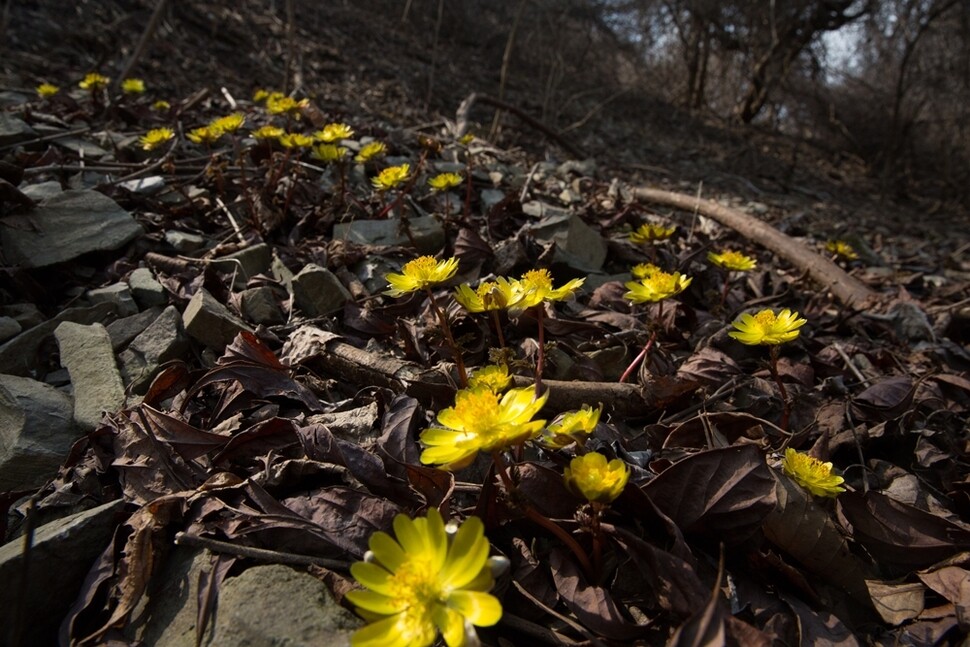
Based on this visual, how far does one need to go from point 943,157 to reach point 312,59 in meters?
9.50

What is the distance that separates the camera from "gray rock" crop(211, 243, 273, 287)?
7.22 feet

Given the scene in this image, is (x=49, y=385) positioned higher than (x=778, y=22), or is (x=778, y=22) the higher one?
Answer: (x=778, y=22)

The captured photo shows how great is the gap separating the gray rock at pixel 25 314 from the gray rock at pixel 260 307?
25.3 inches

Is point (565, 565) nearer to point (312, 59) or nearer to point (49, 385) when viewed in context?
point (49, 385)

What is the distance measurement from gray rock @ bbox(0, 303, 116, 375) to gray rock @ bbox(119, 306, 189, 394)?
0.24 m

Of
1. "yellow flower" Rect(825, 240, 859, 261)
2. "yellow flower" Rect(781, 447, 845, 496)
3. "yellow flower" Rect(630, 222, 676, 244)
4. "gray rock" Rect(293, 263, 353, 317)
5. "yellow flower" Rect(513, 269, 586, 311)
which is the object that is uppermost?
"yellow flower" Rect(825, 240, 859, 261)

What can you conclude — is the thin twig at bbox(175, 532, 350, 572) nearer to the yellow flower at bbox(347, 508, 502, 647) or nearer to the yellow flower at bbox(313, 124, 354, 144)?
the yellow flower at bbox(347, 508, 502, 647)

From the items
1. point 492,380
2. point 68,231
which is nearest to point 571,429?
point 492,380

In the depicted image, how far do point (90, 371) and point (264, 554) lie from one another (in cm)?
96

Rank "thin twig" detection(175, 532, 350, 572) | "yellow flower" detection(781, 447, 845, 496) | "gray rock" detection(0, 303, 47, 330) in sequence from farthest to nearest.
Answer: "gray rock" detection(0, 303, 47, 330) < "yellow flower" detection(781, 447, 845, 496) < "thin twig" detection(175, 532, 350, 572)

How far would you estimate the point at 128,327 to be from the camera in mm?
1883

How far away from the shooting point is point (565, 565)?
1.10m

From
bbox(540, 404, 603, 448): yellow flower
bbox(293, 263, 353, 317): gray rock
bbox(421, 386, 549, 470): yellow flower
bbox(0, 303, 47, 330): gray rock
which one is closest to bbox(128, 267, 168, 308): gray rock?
bbox(0, 303, 47, 330): gray rock

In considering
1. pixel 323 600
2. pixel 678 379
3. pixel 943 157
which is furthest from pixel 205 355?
pixel 943 157
